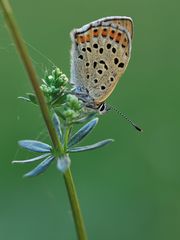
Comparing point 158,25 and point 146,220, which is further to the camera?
point 158,25

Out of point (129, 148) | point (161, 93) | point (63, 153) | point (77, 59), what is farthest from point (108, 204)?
point (63, 153)

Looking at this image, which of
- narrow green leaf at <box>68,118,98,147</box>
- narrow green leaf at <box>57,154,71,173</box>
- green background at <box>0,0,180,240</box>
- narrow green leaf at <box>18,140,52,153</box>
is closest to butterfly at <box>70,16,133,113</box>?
green background at <box>0,0,180,240</box>

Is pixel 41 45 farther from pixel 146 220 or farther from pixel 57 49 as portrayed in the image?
pixel 146 220

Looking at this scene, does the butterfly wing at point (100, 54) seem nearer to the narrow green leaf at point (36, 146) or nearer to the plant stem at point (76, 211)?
the narrow green leaf at point (36, 146)

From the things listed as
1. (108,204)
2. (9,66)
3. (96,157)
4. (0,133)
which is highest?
(9,66)

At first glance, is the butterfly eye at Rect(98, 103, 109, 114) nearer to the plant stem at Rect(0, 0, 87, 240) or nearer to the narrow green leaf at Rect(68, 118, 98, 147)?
the narrow green leaf at Rect(68, 118, 98, 147)

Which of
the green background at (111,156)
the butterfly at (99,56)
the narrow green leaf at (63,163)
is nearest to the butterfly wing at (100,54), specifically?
the butterfly at (99,56)

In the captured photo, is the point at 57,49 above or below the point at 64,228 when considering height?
above
